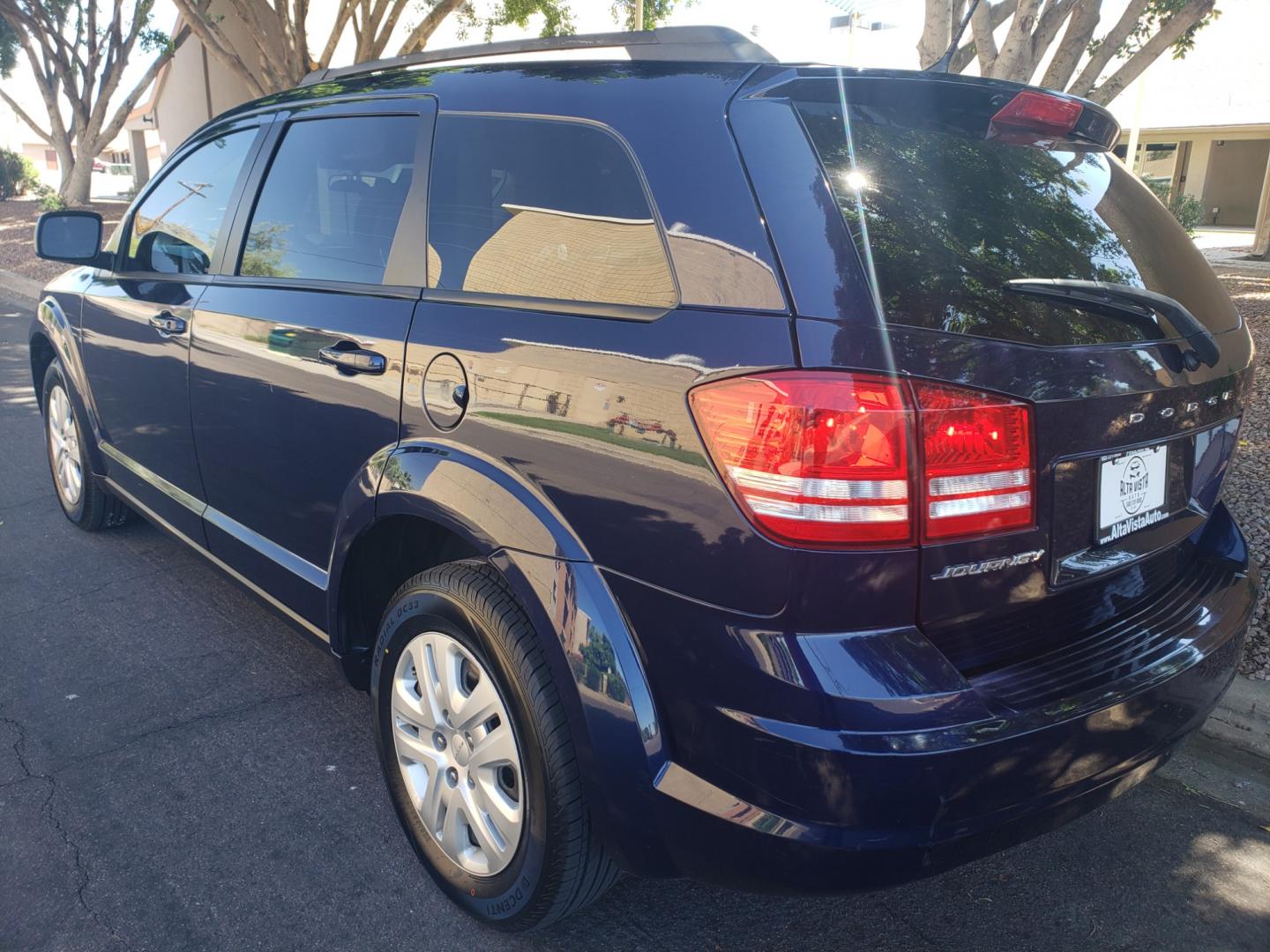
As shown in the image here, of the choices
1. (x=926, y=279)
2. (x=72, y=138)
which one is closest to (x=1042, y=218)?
(x=926, y=279)

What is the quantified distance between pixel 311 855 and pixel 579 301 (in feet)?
5.37

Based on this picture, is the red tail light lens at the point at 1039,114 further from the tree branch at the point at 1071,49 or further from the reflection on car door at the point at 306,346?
the tree branch at the point at 1071,49

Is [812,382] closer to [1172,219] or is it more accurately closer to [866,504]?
[866,504]

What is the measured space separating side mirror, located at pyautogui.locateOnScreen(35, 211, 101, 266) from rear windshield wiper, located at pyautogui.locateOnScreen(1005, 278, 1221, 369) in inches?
140

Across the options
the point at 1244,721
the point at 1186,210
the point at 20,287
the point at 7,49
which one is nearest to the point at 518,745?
the point at 1244,721

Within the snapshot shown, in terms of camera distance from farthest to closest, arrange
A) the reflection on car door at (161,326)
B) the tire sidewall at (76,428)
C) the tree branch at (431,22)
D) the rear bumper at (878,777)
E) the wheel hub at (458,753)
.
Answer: the tree branch at (431,22) → the tire sidewall at (76,428) → the reflection on car door at (161,326) → the wheel hub at (458,753) → the rear bumper at (878,777)

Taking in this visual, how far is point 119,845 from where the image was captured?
2.70 metres

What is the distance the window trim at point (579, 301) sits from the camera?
1987 mm

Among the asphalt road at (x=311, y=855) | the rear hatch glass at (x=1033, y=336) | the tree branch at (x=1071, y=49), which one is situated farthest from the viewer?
the tree branch at (x=1071, y=49)

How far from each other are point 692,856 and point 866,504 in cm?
75

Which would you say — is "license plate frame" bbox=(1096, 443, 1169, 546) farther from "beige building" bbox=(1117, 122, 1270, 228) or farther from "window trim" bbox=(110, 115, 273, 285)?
"beige building" bbox=(1117, 122, 1270, 228)

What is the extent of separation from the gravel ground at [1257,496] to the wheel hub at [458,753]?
2.08 metres

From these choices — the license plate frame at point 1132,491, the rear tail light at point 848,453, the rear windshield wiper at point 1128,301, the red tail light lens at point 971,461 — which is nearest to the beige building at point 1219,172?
the rear windshield wiper at point 1128,301

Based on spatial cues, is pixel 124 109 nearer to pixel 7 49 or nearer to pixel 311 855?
pixel 7 49
